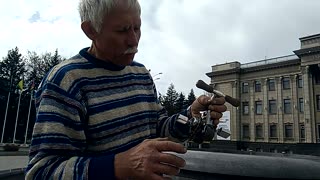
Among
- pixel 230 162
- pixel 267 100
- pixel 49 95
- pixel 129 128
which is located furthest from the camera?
pixel 267 100

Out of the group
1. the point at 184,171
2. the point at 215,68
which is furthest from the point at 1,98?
the point at 184,171

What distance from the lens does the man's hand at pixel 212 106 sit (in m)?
1.41

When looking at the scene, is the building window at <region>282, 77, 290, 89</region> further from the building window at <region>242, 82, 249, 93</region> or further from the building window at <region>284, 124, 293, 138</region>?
the building window at <region>242, 82, 249, 93</region>

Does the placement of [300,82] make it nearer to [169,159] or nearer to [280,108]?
[280,108]

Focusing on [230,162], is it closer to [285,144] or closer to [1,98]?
[285,144]

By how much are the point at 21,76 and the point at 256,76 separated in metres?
36.7

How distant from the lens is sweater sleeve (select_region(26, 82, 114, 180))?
0.98 m

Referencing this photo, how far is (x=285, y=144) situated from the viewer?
132 ft

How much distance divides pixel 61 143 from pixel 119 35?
495 millimetres

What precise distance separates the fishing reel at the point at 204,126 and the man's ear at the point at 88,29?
20.6 inches

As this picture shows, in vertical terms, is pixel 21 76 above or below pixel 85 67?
above

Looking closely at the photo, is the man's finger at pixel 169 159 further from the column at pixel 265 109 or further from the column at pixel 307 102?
the column at pixel 265 109

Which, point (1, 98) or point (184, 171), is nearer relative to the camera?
point (184, 171)

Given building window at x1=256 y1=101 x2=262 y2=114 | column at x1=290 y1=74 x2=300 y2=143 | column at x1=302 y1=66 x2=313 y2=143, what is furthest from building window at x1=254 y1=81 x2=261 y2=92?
column at x1=302 y1=66 x2=313 y2=143
